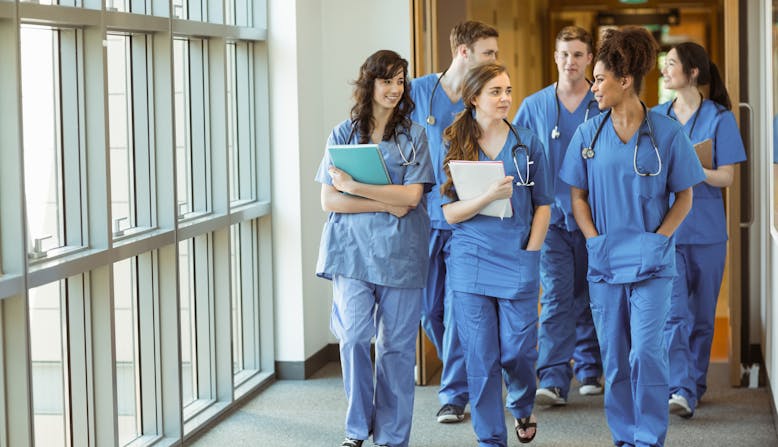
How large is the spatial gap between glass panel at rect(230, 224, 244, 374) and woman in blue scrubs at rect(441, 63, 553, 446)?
1583mm

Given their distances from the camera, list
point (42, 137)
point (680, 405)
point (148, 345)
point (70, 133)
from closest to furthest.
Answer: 1. point (42, 137)
2. point (70, 133)
3. point (148, 345)
4. point (680, 405)

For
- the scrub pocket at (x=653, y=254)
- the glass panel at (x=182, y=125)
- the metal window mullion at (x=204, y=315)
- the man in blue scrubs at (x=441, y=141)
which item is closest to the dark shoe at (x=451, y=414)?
the man in blue scrubs at (x=441, y=141)

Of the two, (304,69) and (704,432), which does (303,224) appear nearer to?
(304,69)

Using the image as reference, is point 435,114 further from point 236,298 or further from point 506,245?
point 236,298

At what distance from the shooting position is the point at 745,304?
5414mm

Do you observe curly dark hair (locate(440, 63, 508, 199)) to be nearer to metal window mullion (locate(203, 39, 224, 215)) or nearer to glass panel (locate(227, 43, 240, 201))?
metal window mullion (locate(203, 39, 224, 215))

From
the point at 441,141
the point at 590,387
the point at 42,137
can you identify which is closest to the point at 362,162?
the point at 441,141

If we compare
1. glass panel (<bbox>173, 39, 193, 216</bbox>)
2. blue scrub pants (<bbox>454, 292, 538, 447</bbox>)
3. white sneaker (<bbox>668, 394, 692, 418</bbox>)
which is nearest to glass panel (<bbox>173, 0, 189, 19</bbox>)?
glass panel (<bbox>173, 39, 193, 216</bbox>)

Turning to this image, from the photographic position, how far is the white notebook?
376 centimetres

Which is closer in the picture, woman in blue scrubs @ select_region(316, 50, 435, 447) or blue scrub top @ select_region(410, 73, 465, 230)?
woman in blue scrubs @ select_region(316, 50, 435, 447)

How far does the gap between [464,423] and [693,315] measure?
1.03 meters

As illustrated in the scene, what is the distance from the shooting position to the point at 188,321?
4746 millimetres

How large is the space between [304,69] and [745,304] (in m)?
2.33

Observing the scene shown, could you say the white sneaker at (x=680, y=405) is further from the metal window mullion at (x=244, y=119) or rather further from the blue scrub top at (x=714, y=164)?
the metal window mullion at (x=244, y=119)
